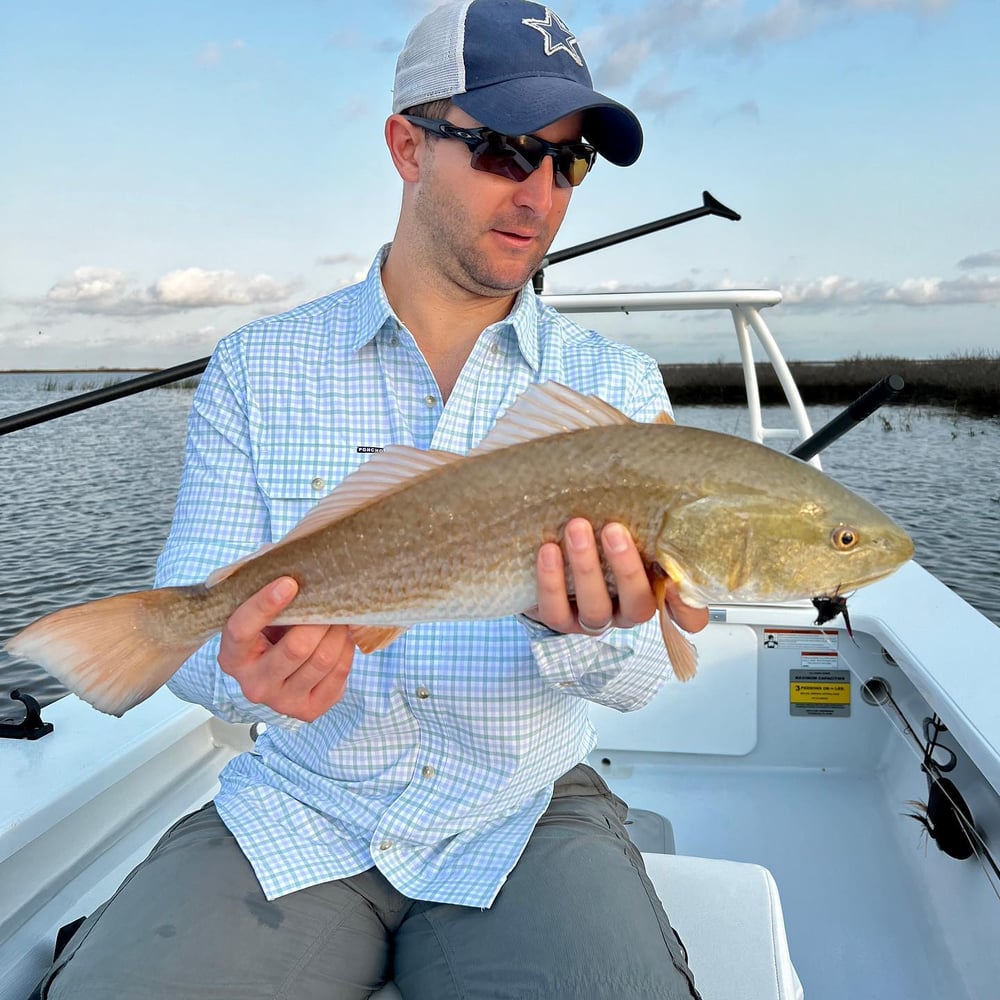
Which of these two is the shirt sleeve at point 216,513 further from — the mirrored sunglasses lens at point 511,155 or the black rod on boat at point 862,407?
the black rod on boat at point 862,407

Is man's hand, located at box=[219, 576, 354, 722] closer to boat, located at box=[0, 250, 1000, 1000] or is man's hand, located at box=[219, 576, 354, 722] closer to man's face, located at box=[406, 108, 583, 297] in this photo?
boat, located at box=[0, 250, 1000, 1000]

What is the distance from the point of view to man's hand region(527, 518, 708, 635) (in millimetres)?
1929

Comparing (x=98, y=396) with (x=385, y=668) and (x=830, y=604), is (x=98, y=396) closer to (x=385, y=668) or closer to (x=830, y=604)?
(x=385, y=668)

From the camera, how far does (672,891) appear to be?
8.95 ft

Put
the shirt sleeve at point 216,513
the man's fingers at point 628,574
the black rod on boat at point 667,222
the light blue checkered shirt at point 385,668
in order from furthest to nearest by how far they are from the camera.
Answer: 1. the black rod on boat at point 667,222
2. the shirt sleeve at point 216,513
3. the light blue checkered shirt at point 385,668
4. the man's fingers at point 628,574

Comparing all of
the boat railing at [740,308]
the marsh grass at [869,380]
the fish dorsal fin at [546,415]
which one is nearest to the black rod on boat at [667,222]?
the boat railing at [740,308]

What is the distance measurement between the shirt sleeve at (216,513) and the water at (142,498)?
3.36 meters

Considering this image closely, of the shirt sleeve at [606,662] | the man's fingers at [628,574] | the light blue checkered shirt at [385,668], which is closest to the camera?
the man's fingers at [628,574]

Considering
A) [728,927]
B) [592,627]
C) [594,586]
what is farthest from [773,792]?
[594,586]

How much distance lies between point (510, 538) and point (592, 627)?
0.99ft

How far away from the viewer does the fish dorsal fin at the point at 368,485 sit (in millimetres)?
2100

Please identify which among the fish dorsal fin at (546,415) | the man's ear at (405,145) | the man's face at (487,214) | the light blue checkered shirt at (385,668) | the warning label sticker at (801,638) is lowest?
the warning label sticker at (801,638)

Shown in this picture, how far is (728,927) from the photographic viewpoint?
2.56m

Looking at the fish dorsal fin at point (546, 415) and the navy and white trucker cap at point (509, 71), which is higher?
the navy and white trucker cap at point (509, 71)
